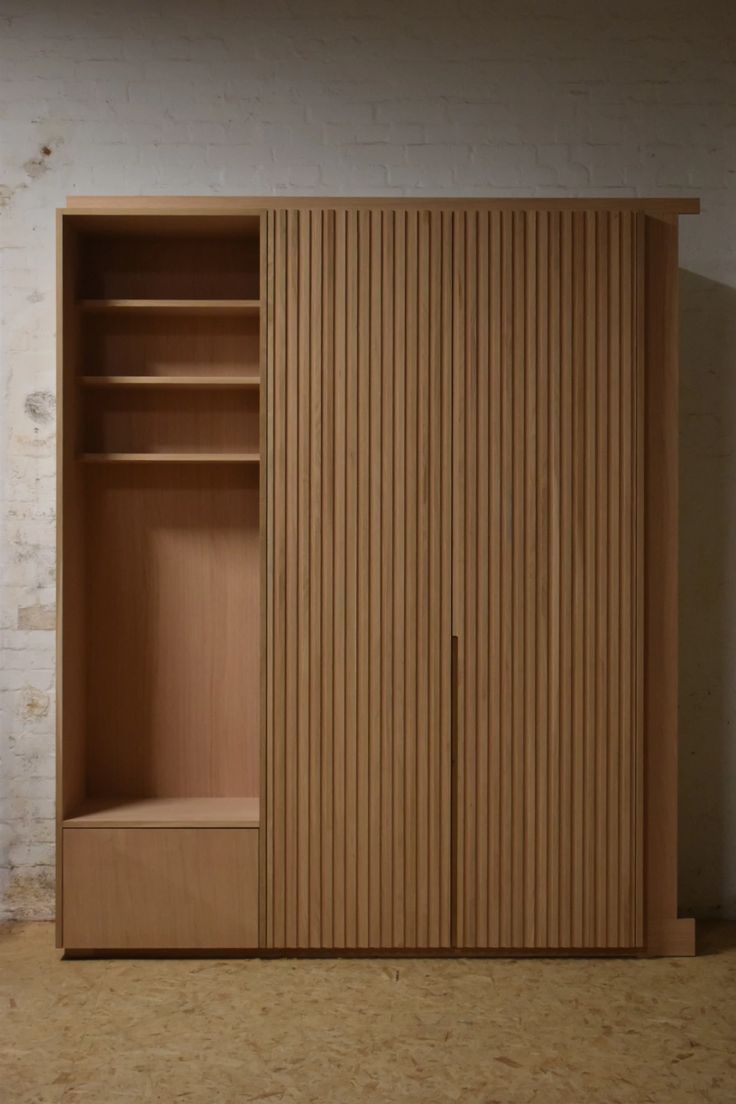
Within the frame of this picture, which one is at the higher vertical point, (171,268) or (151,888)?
(171,268)

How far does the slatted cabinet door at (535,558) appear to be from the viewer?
2883 millimetres

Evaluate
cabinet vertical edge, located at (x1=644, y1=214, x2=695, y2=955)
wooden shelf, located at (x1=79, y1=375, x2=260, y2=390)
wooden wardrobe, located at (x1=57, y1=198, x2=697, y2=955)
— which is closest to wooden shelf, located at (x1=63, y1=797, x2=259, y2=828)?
wooden wardrobe, located at (x1=57, y1=198, x2=697, y2=955)

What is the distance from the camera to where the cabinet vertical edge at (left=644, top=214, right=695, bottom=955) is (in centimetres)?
293

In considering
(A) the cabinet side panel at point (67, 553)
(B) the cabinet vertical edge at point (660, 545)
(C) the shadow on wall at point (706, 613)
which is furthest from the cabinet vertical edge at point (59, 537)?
(C) the shadow on wall at point (706, 613)

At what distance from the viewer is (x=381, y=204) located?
291cm

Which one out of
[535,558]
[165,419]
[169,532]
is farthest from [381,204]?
[169,532]

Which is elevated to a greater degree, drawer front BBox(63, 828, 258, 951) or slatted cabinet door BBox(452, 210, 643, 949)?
slatted cabinet door BBox(452, 210, 643, 949)

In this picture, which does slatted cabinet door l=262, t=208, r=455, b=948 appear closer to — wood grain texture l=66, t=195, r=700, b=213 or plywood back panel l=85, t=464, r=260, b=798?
wood grain texture l=66, t=195, r=700, b=213

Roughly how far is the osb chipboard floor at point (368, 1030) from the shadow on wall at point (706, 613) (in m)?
0.38

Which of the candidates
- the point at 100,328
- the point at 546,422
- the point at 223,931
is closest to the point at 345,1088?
the point at 223,931

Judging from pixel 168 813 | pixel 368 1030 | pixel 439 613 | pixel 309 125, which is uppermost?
pixel 309 125

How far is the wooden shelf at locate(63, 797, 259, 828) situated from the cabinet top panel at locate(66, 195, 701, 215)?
1898mm

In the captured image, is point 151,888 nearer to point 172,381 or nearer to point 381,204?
point 172,381

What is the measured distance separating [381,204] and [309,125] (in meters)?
0.69
